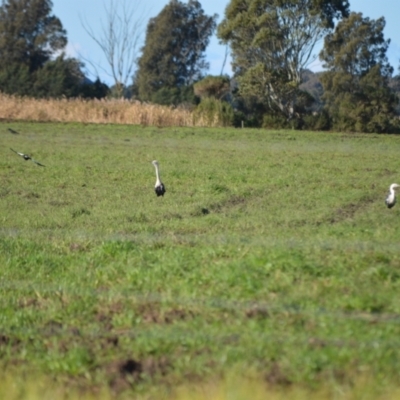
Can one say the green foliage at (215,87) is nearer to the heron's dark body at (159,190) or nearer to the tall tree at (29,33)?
the tall tree at (29,33)

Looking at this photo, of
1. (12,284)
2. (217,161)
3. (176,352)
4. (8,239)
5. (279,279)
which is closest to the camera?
(176,352)

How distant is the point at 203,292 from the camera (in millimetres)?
5992

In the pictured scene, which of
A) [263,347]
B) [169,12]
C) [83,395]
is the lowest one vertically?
[83,395]

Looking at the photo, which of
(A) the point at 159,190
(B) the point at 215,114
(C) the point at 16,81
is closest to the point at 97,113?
(B) the point at 215,114

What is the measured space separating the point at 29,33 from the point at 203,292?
2000 inches

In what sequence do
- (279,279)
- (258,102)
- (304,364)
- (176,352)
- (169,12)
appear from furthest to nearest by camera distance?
(169,12), (258,102), (279,279), (176,352), (304,364)

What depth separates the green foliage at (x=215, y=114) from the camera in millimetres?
33062

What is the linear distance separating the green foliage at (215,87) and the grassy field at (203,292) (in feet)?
91.8

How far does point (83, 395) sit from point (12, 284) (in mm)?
2407

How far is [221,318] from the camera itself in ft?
17.9

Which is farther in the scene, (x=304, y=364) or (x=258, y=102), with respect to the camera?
(x=258, y=102)

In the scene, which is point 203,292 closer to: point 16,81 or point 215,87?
point 215,87

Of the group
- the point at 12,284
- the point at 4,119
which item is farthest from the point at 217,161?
the point at 4,119

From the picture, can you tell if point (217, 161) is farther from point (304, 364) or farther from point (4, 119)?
point (4, 119)
